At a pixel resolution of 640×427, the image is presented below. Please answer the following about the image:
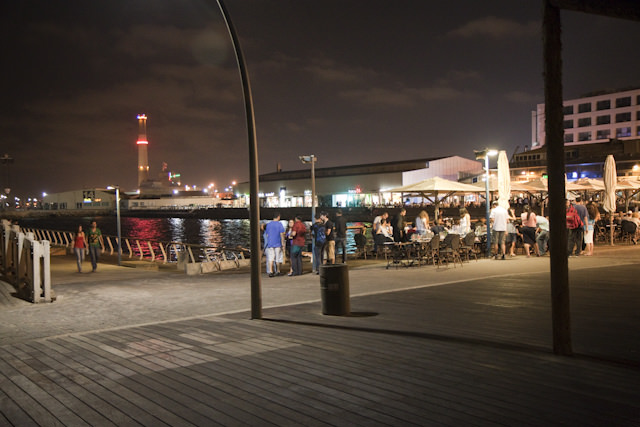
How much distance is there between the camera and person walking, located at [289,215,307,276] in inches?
579

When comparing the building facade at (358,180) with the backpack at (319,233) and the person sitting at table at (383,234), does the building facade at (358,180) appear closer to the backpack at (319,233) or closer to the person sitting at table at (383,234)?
the person sitting at table at (383,234)

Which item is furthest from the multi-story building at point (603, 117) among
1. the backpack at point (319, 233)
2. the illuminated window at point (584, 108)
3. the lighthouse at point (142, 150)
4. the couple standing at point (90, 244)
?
the lighthouse at point (142, 150)

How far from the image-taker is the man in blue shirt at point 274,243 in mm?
14717

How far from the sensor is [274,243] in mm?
14789

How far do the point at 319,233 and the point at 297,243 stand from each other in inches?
27.4

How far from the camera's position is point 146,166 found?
170 metres

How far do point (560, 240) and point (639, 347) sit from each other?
68.6 inches

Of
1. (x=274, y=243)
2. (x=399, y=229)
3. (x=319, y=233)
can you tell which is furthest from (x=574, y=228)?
(x=274, y=243)

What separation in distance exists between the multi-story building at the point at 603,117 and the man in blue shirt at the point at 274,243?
259ft

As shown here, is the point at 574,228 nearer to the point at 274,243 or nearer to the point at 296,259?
the point at 296,259

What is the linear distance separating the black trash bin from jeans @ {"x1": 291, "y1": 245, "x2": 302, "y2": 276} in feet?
20.3

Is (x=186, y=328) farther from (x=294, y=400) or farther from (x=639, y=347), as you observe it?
(x=639, y=347)

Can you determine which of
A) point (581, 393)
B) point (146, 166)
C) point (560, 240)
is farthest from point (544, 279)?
point (146, 166)

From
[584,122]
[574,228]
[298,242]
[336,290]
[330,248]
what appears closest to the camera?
[336,290]
